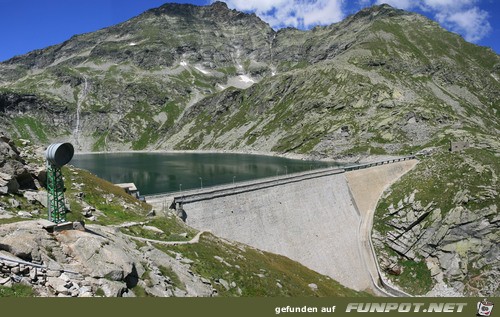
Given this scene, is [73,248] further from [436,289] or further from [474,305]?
[436,289]

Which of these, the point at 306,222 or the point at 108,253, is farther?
the point at 306,222

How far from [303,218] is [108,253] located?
56662mm

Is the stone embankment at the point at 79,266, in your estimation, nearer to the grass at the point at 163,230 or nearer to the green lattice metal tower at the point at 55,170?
the green lattice metal tower at the point at 55,170

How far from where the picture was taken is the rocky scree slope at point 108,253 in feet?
70.5

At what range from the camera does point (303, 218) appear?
77.4m

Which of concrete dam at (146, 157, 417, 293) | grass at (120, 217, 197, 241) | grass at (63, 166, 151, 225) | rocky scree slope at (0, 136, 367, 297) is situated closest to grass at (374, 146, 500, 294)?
concrete dam at (146, 157, 417, 293)

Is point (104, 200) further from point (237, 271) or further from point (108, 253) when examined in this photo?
point (108, 253)

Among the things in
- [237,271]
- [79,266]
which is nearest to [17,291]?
[79,266]

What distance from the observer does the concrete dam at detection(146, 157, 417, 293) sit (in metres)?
64.6

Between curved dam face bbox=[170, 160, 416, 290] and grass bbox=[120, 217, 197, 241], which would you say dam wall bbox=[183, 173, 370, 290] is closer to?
curved dam face bbox=[170, 160, 416, 290]

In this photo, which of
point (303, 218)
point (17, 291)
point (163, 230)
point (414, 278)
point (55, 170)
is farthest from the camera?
point (414, 278)

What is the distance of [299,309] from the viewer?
2430cm

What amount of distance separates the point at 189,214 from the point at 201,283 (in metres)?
32.1

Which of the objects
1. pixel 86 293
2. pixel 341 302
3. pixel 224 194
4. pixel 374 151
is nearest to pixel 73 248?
pixel 86 293
